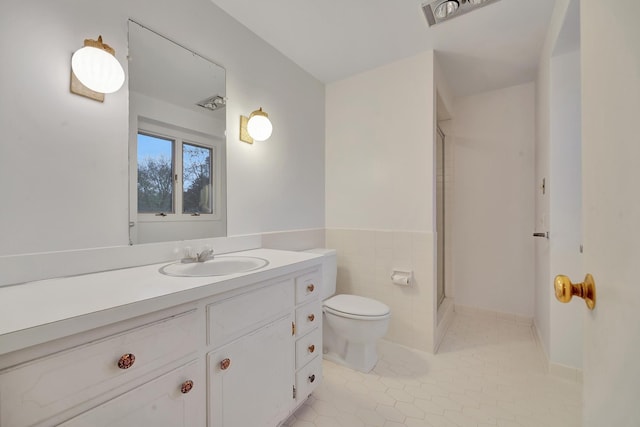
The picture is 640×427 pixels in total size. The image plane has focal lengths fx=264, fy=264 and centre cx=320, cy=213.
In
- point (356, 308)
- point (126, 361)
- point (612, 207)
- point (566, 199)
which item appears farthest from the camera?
point (356, 308)

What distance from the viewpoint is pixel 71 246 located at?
106cm

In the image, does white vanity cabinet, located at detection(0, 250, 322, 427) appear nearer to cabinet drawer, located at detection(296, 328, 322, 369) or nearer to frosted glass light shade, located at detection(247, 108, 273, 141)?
cabinet drawer, located at detection(296, 328, 322, 369)

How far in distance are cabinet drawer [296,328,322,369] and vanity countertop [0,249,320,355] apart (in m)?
0.46

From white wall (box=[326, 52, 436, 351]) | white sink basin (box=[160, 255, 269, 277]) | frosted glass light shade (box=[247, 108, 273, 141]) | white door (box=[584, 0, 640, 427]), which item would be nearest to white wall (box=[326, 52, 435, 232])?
white wall (box=[326, 52, 436, 351])

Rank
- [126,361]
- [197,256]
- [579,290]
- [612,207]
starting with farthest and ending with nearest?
[197,256] → [126,361] → [579,290] → [612,207]

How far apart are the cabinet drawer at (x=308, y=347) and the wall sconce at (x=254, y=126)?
1.29m

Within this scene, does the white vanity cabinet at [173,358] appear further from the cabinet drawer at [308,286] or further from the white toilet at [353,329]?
the white toilet at [353,329]

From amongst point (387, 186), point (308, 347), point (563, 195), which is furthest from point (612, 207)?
point (387, 186)

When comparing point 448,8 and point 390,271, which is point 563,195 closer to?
point 390,271

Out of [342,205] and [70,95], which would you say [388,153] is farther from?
[70,95]

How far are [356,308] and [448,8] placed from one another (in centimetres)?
200

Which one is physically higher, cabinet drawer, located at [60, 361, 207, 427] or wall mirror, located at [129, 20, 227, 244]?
wall mirror, located at [129, 20, 227, 244]

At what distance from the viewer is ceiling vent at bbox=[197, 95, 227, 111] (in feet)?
5.16

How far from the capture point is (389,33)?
1.87 m
